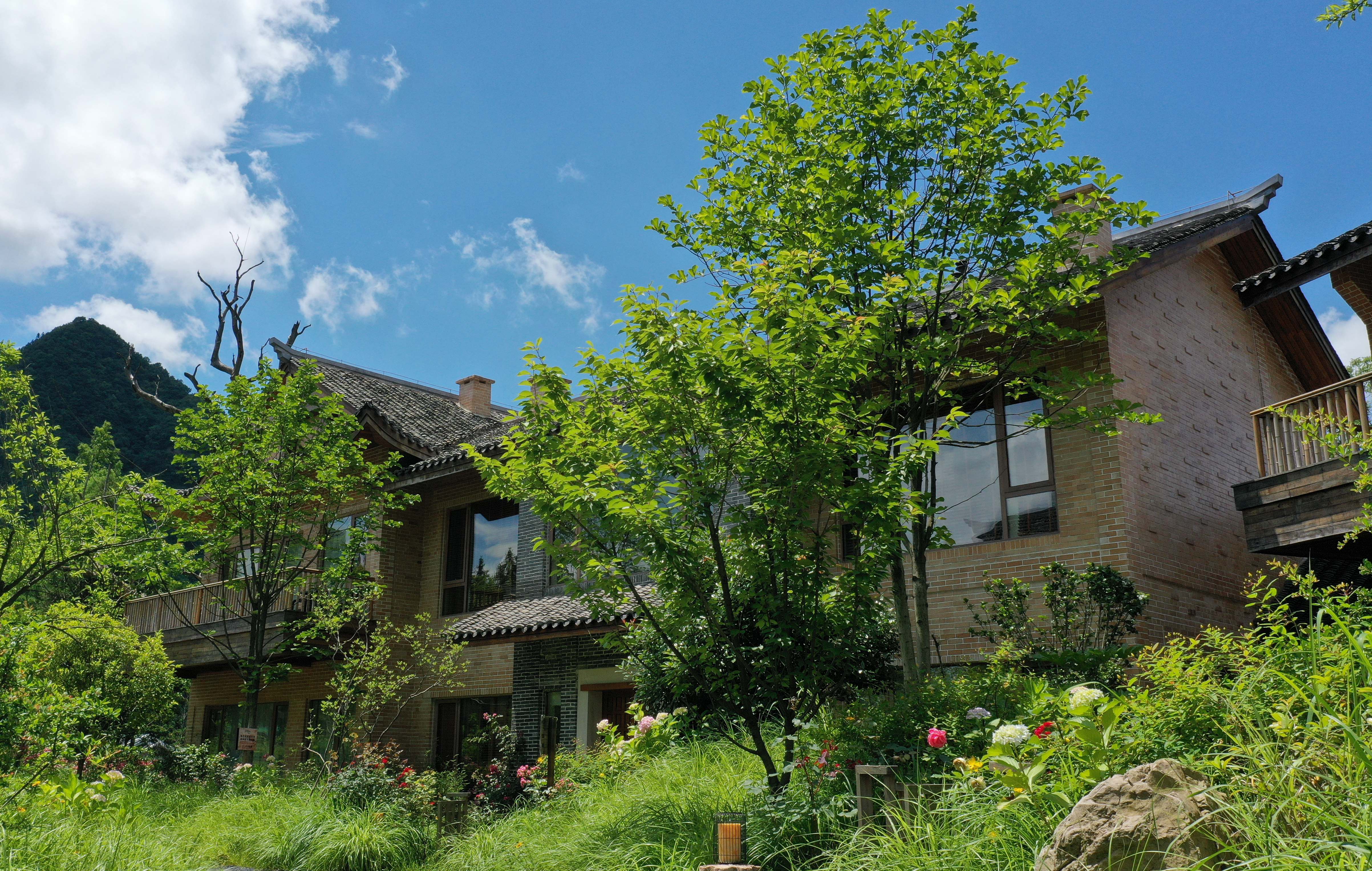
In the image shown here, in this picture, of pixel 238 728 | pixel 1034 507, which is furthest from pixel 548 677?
pixel 1034 507

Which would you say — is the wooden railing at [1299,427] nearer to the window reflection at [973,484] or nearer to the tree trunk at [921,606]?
the window reflection at [973,484]

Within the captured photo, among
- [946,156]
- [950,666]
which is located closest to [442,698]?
[950,666]

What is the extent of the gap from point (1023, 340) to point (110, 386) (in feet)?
140

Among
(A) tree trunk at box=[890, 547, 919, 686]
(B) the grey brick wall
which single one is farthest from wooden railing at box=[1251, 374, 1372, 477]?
(B) the grey brick wall

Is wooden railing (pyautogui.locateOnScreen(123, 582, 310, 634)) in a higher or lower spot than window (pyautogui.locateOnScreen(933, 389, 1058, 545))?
lower

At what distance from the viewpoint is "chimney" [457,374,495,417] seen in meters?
24.9

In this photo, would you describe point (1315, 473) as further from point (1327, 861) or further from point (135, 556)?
point (135, 556)

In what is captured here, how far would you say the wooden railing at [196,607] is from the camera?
18.6m

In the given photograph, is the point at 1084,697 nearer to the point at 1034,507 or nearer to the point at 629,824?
the point at 629,824

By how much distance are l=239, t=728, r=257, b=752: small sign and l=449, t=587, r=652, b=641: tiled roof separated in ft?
10.2

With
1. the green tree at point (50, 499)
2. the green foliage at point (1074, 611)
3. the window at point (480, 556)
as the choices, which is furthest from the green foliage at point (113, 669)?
the green foliage at point (1074, 611)

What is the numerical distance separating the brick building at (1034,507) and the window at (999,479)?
0.07 ft

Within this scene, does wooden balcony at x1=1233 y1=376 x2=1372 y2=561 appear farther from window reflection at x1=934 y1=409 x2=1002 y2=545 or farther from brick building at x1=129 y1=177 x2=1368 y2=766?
window reflection at x1=934 y1=409 x2=1002 y2=545

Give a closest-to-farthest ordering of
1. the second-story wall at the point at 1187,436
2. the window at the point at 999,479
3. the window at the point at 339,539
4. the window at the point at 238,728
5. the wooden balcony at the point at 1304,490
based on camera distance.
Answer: the wooden balcony at the point at 1304,490 < the second-story wall at the point at 1187,436 < the window at the point at 999,479 < the window at the point at 339,539 < the window at the point at 238,728
